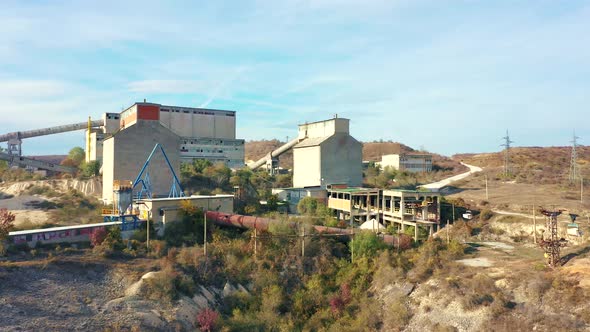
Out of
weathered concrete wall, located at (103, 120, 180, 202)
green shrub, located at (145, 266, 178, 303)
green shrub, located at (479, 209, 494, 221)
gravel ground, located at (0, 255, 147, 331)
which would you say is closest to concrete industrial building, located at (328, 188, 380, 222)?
green shrub, located at (479, 209, 494, 221)

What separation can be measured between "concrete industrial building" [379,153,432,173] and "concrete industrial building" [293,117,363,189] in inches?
1047

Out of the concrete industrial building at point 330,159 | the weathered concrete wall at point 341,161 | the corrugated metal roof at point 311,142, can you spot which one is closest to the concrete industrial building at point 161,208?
the concrete industrial building at point 330,159

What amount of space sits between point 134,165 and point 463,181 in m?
46.3

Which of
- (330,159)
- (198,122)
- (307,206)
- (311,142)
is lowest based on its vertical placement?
(307,206)

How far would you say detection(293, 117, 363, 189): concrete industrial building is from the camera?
170ft

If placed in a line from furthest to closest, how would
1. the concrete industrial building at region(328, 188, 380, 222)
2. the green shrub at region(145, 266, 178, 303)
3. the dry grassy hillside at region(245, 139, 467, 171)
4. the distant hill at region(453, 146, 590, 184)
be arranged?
the dry grassy hillside at region(245, 139, 467, 171) → the distant hill at region(453, 146, 590, 184) → the concrete industrial building at region(328, 188, 380, 222) → the green shrub at region(145, 266, 178, 303)

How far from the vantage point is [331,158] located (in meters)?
52.3

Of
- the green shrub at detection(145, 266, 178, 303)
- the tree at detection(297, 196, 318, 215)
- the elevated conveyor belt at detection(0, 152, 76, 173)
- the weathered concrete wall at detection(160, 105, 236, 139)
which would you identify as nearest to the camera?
the green shrub at detection(145, 266, 178, 303)

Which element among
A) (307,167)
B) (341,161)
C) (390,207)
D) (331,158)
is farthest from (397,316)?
(307,167)

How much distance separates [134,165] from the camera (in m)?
44.0

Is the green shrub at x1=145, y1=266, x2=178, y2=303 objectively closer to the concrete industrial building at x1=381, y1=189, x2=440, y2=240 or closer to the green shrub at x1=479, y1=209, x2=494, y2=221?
the concrete industrial building at x1=381, y1=189, x2=440, y2=240

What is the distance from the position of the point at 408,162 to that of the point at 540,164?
23.7 meters

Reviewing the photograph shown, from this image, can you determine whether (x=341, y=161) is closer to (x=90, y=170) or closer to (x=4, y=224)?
(x=90, y=170)

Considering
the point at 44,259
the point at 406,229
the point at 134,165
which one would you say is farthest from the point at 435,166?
the point at 44,259
